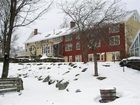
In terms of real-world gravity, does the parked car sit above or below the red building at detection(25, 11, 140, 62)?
below

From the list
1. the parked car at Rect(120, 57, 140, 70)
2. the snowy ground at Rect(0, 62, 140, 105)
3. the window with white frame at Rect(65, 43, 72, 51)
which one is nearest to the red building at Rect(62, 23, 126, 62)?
the window with white frame at Rect(65, 43, 72, 51)

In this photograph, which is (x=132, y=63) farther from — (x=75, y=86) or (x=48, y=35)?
(x=48, y=35)

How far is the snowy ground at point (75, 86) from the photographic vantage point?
62.7ft

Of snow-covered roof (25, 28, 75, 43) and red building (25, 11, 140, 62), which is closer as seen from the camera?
red building (25, 11, 140, 62)

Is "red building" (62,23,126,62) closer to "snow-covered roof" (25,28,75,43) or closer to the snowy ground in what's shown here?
"snow-covered roof" (25,28,75,43)

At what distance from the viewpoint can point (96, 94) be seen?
1984cm

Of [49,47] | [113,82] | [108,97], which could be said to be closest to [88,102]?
[108,97]

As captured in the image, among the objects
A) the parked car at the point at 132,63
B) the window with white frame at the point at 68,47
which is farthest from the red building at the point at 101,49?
the parked car at the point at 132,63

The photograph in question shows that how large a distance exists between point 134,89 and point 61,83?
19.5 ft

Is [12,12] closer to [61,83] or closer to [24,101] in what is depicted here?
[61,83]

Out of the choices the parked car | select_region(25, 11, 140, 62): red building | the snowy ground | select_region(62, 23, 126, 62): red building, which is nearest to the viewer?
the snowy ground

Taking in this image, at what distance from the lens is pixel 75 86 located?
918 inches

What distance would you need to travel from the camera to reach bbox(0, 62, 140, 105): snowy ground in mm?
19109

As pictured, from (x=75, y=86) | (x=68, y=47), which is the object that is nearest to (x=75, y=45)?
(x=68, y=47)
